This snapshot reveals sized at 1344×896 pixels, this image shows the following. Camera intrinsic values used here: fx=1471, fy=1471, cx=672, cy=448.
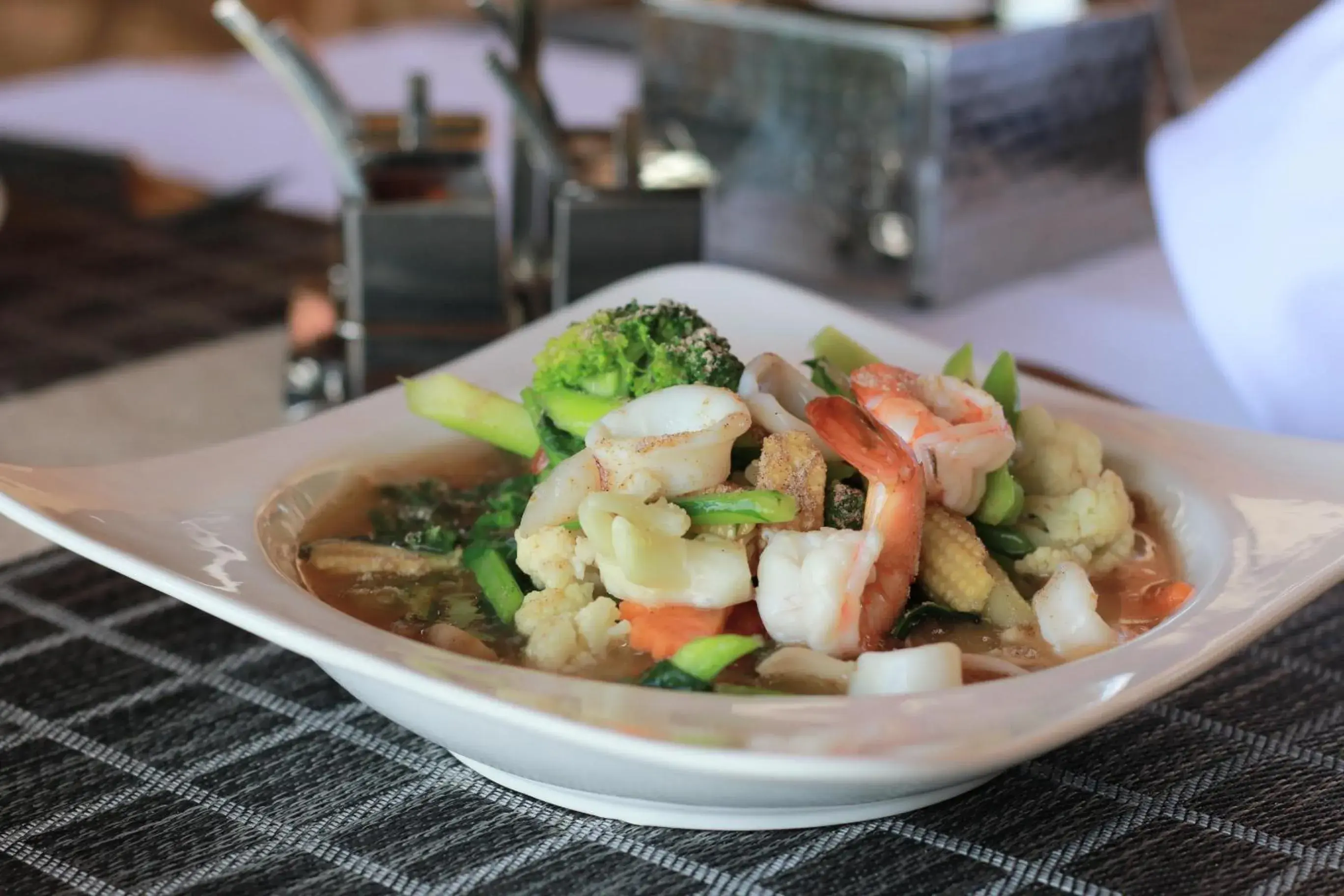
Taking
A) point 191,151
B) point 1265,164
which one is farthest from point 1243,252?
point 191,151

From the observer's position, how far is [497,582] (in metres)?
0.86

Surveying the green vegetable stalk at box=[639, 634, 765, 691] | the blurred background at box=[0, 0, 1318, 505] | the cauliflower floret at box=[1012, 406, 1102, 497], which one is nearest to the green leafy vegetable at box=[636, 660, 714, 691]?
the green vegetable stalk at box=[639, 634, 765, 691]

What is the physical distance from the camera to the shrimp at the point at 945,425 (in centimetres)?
86

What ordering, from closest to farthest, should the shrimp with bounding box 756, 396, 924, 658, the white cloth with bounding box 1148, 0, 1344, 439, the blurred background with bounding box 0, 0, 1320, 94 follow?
the shrimp with bounding box 756, 396, 924, 658 < the white cloth with bounding box 1148, 0, 1344, 439 < the blurred background with bounding box 0, 0, 1320, 94

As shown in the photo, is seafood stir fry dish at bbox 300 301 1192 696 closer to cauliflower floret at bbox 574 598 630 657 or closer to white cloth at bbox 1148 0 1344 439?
cauliflower floret at bbox 574 598 630 657

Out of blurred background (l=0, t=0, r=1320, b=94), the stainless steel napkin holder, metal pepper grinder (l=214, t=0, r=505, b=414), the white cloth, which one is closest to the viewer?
the white cloth

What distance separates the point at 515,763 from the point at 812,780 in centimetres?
17

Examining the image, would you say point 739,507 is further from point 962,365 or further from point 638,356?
point 962,365

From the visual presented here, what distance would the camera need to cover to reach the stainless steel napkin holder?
1.70 m

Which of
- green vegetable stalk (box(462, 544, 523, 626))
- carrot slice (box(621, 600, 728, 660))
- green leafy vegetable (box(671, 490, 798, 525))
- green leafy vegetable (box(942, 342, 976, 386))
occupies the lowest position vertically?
green vegetable stalk (box(462, 544, 523, 626))

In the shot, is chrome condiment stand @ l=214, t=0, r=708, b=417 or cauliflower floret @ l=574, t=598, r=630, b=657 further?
chrome condiment stand @ l=214, t=0, r=708, b=417

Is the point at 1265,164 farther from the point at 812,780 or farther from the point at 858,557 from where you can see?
the point at 812,780

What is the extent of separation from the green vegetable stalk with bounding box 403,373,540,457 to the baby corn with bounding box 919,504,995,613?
0.28 meters

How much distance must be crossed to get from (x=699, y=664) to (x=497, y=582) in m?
0.17
